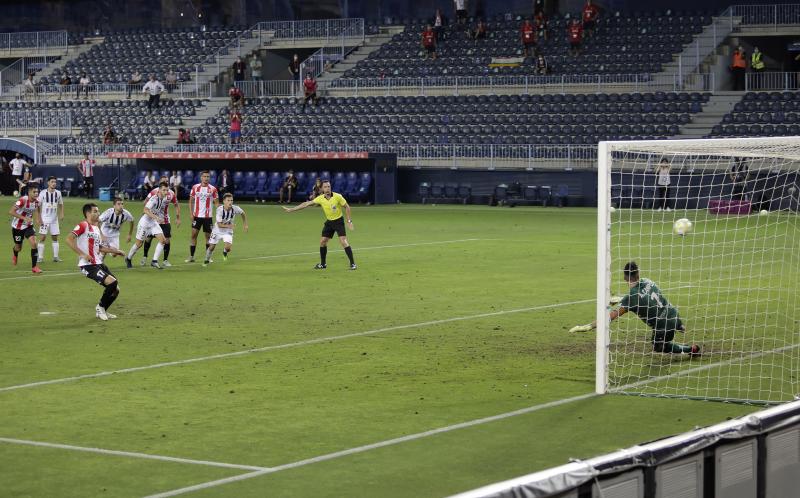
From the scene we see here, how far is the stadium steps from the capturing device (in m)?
44.8

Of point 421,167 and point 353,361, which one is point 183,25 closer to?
point 421,167

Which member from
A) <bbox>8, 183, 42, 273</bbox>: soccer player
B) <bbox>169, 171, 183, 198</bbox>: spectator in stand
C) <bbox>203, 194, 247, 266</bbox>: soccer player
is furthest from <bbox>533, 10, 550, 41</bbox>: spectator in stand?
<bbox>8, 183, 42, 273</bbox>: soccer player

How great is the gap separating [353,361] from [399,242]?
16528 mm

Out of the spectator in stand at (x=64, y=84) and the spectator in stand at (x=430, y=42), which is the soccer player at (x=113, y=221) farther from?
the spectator in stand at (x=64, y=84)

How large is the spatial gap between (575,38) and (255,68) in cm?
1707

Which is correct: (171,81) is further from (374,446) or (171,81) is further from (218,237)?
(374,446)

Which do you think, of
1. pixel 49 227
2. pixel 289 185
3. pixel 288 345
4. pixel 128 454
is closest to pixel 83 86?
pixel 289 185

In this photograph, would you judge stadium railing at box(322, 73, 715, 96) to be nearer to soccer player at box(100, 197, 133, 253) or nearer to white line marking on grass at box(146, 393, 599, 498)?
soccer player at box(100, 197, 133, 253)

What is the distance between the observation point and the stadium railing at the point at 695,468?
4.89 m

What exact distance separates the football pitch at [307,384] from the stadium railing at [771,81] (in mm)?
26089

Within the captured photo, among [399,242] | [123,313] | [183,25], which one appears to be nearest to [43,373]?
[123,313]

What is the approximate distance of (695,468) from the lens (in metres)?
5.55

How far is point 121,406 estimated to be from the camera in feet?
38.9

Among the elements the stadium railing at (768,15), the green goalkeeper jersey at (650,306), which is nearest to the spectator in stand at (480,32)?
the stadium railing at (768,15)
